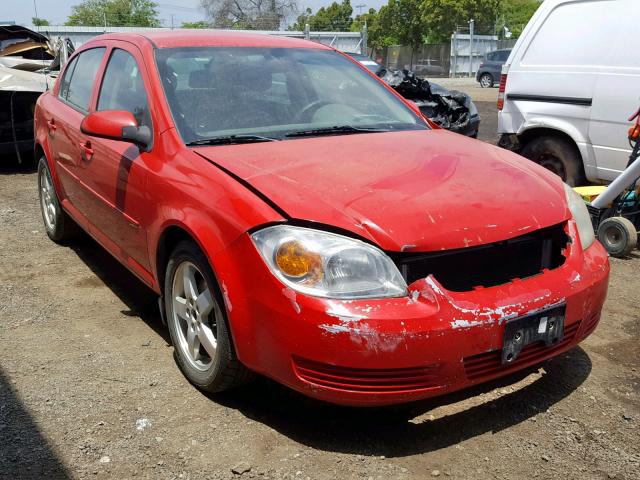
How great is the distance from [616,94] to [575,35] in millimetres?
751

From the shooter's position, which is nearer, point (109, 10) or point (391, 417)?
point (391, 417)

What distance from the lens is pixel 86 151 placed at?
13.0ft

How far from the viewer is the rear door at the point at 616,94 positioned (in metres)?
5.64

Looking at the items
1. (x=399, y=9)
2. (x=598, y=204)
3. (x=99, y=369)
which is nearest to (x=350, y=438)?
(x=99, y=369)

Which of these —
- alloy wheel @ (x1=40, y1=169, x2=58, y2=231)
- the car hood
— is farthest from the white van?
alloy wheel @ (x1=40, y1=169, x2=58, y2=231)

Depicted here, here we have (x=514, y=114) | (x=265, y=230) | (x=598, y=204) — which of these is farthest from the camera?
(x=514, y=114)

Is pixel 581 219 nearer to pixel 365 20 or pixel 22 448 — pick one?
pixel 22 448

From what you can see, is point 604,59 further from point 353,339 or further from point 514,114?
point 353,339

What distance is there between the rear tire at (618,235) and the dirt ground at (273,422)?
4.33 ft

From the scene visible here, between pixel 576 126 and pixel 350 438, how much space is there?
449cm

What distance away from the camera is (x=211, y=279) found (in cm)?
271

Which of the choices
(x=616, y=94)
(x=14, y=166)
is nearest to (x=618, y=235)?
(x=616, y=94)

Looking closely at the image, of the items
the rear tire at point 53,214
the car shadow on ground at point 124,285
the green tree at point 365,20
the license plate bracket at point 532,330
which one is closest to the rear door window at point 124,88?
the car shadow on ground at point 124,285

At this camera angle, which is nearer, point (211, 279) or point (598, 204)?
point (211, 279)
